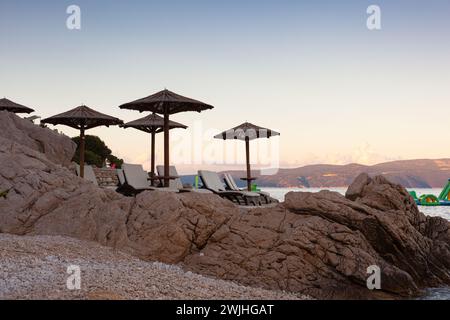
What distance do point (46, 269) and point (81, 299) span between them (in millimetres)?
1791

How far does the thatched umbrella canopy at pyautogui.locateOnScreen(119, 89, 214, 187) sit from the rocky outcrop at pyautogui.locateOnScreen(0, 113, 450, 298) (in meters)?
4.94

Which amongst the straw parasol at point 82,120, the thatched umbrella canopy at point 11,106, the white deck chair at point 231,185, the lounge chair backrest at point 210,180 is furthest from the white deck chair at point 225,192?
the thatched umbrella canopy at point 11,106

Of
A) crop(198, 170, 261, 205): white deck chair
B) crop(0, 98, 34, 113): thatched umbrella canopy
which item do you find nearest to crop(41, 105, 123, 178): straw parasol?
crop(0, 98, 34, 113): thatched umbrella canopy

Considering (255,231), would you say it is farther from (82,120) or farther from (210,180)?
(82,120)

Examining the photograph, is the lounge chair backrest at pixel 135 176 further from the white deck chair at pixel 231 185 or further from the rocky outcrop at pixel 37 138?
the white deck chair at pixel 231 185

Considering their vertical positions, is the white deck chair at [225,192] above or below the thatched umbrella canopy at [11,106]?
below

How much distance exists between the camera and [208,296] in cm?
546

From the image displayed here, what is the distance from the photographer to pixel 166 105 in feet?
46.9

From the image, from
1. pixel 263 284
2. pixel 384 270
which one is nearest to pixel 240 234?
pixel 263 284

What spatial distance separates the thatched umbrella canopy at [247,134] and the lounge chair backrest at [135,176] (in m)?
4.85

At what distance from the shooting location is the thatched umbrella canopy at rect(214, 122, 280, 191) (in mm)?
18953

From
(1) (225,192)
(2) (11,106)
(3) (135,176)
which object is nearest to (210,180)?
(1) (225,192)

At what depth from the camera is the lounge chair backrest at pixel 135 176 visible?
14.4 meters

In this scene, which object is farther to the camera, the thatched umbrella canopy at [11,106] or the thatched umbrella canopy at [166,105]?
the thatched umbrella canopy at [11,106]
